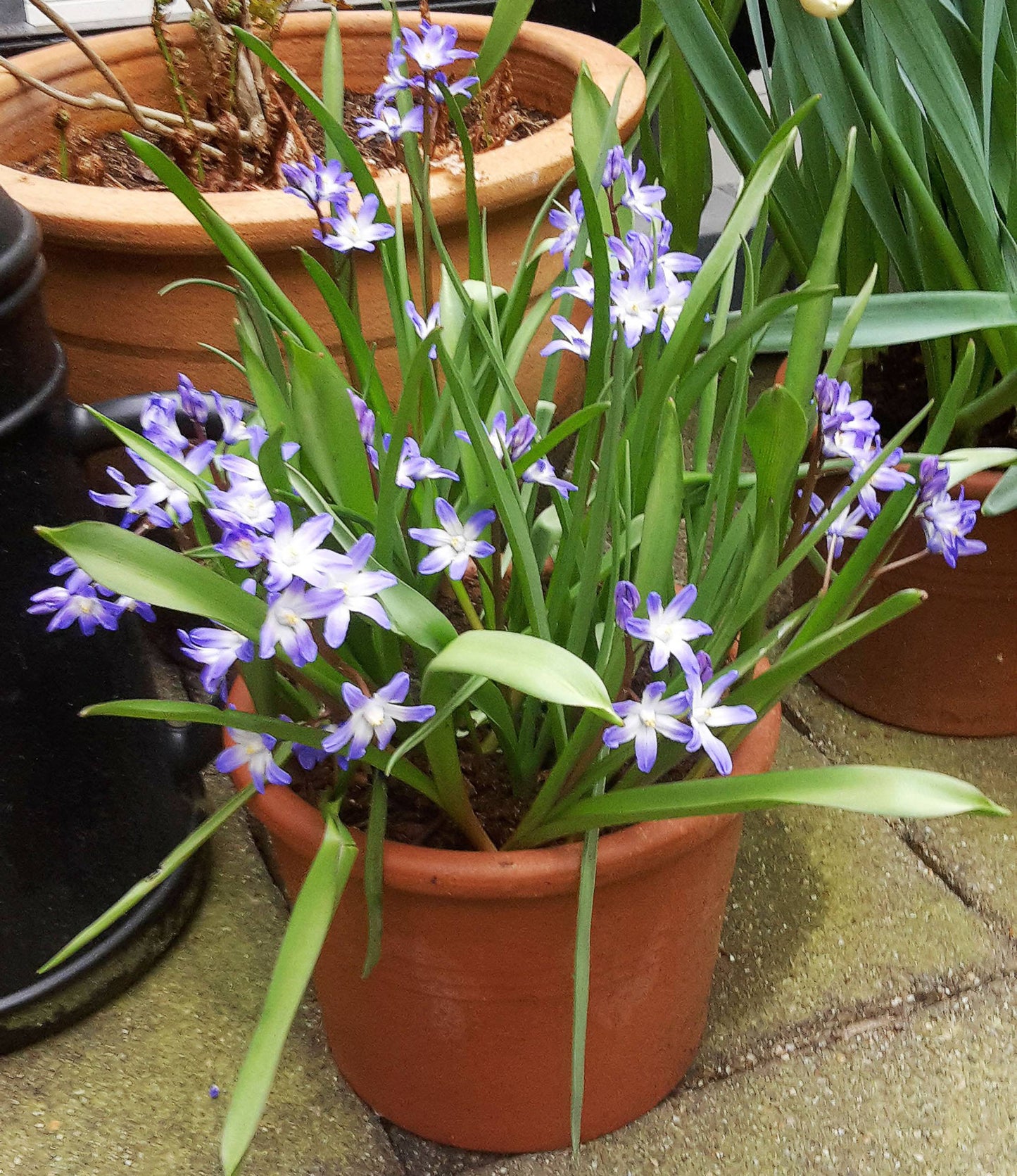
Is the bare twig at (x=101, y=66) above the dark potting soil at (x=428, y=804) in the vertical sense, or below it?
above

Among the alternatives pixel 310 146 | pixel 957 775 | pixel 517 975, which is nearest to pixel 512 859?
pixel 517 975

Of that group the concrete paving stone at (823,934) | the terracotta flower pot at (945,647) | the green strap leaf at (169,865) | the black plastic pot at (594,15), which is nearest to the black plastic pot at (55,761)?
the green strap leaf at (169,865)

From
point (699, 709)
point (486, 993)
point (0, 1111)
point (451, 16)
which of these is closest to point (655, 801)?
point (699, 709)

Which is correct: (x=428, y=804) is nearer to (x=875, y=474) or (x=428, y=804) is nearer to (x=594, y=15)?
(x=875, y=474)

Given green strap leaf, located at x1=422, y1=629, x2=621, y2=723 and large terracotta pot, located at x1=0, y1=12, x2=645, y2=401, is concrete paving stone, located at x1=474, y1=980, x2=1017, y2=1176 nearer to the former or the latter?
green strap leaf, located at x1=422, y1=629, x2=621, y2=723

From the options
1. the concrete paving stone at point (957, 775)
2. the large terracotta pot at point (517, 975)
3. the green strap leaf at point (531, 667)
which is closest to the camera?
the green strap leaf at point (531, 667)

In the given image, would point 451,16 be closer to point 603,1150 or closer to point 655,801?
point 655,801

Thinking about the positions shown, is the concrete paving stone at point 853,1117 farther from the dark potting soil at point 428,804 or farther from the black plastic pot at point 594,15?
the black plastic pot at point 594,15
